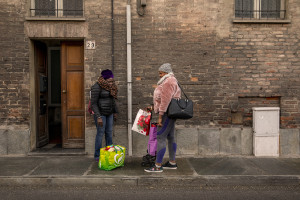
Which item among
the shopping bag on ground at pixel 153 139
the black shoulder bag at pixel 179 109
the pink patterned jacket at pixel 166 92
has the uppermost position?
the pink patterned jacket at pixel 166 92

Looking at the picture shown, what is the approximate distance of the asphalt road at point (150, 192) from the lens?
403 cm

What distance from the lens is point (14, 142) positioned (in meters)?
6.27

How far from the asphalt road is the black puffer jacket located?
64.8 inches

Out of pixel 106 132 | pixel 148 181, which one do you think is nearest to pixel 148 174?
pixel 148 181

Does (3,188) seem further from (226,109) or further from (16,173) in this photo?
(226,109)

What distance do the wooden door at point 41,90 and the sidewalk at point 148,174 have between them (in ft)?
4.18

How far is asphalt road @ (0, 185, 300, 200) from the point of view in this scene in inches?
159

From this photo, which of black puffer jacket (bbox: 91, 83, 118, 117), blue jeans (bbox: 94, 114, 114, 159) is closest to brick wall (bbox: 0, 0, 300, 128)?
blue jeans (bbox: 94, 114, 114, 159)

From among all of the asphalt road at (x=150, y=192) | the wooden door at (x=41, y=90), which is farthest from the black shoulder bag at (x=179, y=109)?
the wooden door at (x=41, y=90)

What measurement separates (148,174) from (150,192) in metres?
0.58

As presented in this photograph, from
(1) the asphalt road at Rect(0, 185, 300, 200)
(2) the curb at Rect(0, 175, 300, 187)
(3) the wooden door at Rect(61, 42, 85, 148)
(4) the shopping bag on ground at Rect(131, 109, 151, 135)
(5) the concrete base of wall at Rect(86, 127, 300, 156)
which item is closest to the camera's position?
(1) the asphalt road at Rect(0, 185, 300, 200)

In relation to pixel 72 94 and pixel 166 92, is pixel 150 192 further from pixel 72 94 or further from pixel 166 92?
pixel 72 94

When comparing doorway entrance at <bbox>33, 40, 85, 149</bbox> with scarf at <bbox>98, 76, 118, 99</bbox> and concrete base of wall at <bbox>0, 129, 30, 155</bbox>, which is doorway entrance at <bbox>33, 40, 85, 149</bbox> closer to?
concrete base of wall at <bbox>0, 129, 30, 155</bbox>

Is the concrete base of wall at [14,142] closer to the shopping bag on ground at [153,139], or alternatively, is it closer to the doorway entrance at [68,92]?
the doorway entrance at [68,92]
